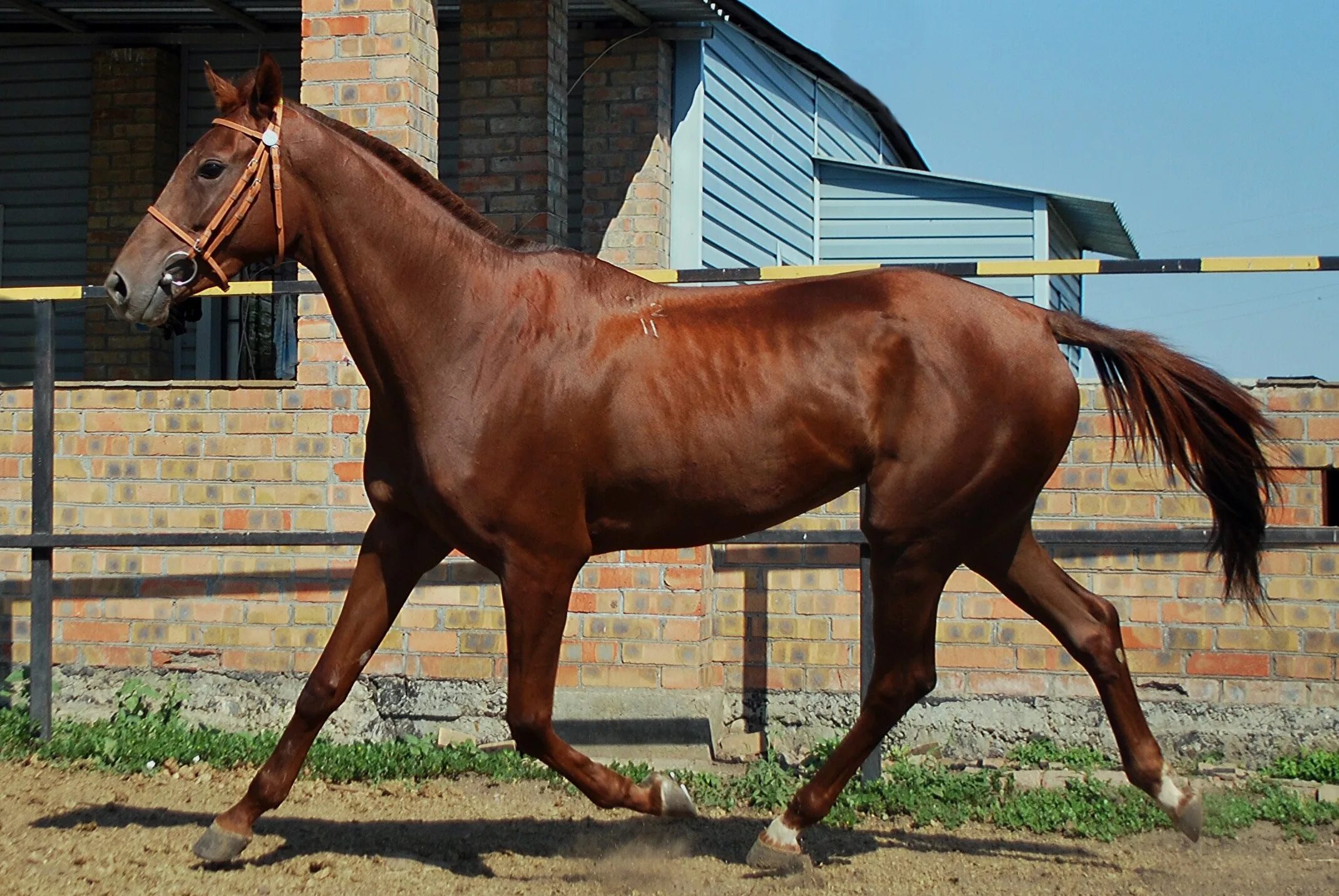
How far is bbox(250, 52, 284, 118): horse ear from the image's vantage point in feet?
13.6

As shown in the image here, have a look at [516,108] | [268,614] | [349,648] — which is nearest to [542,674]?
[349,648]

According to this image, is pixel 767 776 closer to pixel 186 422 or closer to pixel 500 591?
pixel 500 591

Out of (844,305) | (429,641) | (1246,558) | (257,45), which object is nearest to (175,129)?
(257,45)

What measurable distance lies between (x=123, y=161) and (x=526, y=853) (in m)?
8.08

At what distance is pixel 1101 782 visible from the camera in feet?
17.5

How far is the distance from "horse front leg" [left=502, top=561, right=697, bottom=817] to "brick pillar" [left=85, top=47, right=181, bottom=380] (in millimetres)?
7370

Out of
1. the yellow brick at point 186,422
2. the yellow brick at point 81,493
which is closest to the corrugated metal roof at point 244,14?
the yellow brick at point 186,422

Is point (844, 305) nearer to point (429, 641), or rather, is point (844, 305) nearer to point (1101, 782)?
point (1101, 782)

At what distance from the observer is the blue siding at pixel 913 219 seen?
1359cm

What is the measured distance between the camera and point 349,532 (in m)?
6.08

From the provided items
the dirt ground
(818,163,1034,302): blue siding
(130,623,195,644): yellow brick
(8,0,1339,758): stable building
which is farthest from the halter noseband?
(818,163,1034,302): blue siding

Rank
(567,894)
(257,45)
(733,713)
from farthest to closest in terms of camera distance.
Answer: (257,45) → (733,713) → (567,894)

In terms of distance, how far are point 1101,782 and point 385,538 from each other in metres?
2.85

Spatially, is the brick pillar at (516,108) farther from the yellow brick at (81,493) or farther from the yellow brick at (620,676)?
the yellow brick at (620,676)
